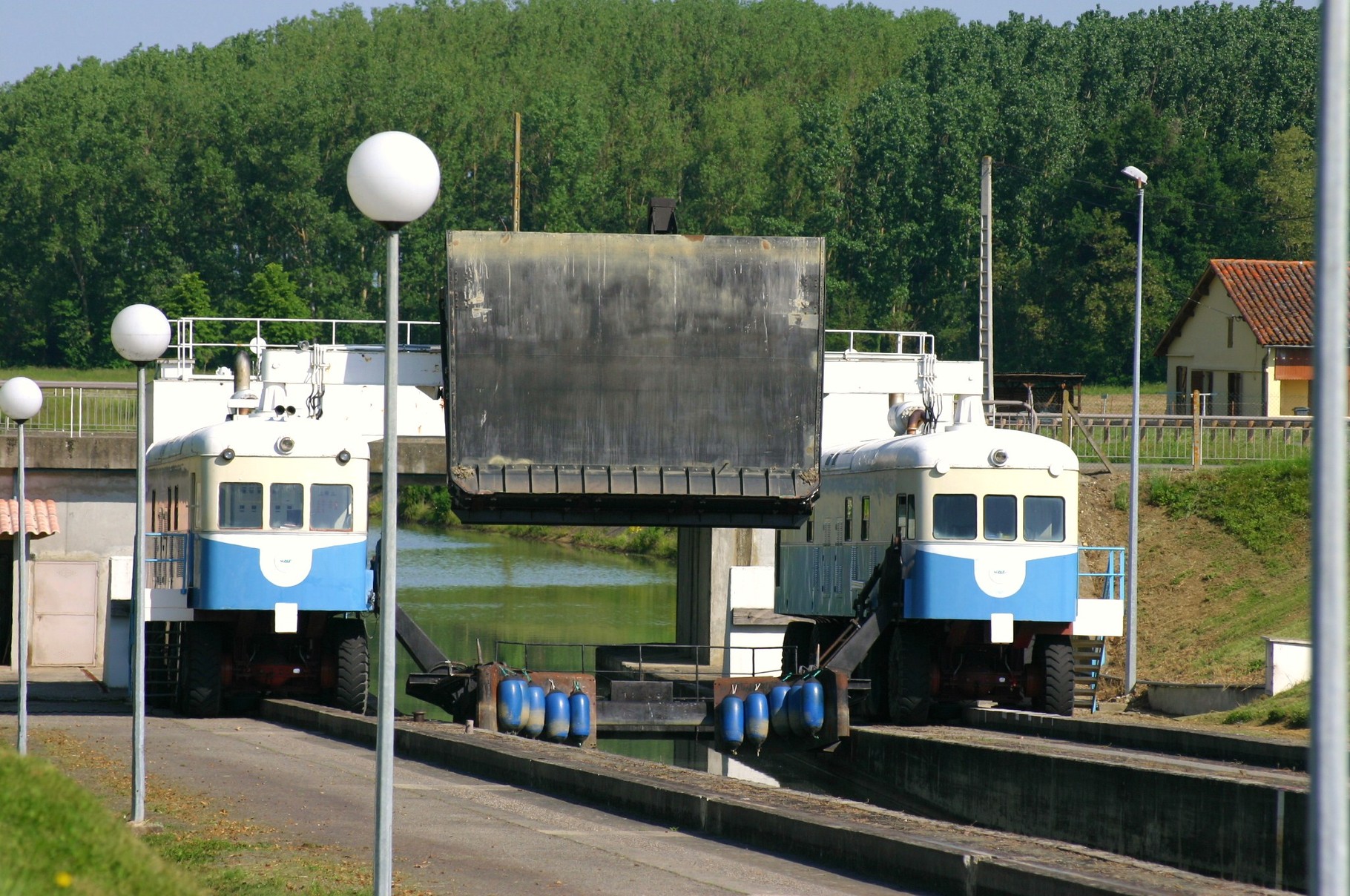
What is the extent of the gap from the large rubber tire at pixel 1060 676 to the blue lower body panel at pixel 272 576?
8.20 metres

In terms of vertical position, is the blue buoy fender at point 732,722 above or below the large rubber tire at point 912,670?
below

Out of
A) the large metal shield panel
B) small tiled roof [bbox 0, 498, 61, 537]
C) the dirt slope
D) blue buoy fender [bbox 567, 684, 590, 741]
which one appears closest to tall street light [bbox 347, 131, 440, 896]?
the large metal shield panel

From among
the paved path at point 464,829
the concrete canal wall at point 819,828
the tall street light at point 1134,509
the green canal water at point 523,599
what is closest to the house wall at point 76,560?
the green canal water at point 523,599

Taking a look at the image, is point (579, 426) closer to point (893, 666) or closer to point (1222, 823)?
point (893, 666)

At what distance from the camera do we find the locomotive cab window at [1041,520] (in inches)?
A: 815

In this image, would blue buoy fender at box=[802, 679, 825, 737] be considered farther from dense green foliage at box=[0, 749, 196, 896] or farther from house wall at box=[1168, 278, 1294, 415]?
house wall at box=[1168, 278, 1294, 415]

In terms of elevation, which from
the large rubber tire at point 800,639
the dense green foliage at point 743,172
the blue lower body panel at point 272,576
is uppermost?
the dense green foliage at point 743,172

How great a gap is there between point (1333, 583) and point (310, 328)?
7582 cm

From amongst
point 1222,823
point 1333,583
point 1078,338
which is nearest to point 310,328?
point 1078,338

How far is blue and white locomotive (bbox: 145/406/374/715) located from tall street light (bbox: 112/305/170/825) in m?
8.82

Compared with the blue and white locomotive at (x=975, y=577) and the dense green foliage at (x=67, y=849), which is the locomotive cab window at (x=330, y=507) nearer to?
the blue and white locomotive at (x=975, y=577)

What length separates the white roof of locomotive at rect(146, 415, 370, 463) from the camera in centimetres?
2191

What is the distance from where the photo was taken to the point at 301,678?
890 inches

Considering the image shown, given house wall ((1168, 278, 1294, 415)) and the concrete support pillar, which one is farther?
house wall ((1168, 278, 1294, 415))
